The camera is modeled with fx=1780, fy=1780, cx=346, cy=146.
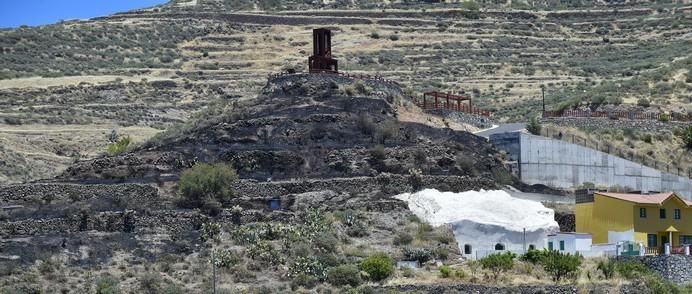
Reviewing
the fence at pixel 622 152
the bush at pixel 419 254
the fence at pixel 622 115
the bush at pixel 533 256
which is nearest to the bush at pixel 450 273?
the bush at pixel 419 254

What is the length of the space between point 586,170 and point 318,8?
196 feet

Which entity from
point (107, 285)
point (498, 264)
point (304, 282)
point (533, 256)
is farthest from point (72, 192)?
point (533, 256)

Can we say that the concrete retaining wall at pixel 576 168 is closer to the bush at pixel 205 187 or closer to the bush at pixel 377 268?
the bush at pixel 205 187

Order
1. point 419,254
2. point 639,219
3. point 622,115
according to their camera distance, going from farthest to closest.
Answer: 1. point 622,115
2. point 639,219
3. point 419,254

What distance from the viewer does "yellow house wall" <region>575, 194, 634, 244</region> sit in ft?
209

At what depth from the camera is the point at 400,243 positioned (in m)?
61.5

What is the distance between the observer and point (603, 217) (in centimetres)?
6450

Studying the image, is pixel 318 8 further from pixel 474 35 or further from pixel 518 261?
pixel 518 261

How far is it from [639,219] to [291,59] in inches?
1950

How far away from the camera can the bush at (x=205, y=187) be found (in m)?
62.9

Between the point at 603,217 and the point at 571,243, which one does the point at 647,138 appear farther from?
the point at 571,243

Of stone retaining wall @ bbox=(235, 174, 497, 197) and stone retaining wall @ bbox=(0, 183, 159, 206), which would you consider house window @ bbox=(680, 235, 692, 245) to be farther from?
stone retaining wall @ bbox=(0, 183, 159, 206)

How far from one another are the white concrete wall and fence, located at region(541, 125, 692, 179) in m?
1.43

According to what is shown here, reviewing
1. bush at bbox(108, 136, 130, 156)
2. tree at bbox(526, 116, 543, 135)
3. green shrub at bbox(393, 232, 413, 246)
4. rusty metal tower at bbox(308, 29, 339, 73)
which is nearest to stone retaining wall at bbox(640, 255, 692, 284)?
green shrub at bbox(393, 232, 413, 246)
